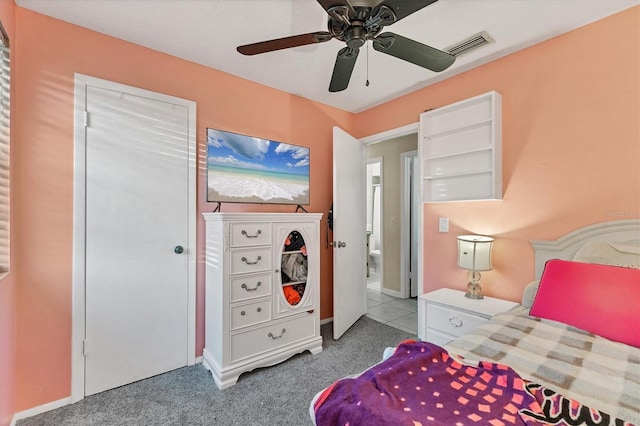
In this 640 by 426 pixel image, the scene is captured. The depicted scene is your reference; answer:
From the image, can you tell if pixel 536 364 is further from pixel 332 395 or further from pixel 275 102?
pixel 275 102

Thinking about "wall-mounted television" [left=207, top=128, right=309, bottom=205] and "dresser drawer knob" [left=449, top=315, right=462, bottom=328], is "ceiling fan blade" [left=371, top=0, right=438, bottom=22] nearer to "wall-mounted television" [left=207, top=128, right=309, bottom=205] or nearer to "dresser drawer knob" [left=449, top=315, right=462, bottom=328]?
"wall-mounted television" [left=207, top=128, right=309, bottom=205]

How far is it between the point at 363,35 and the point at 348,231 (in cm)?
195

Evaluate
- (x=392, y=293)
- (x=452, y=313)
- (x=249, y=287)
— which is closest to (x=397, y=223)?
(x=392, y=293)

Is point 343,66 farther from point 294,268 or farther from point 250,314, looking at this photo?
point 250,314

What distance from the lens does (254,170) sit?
8.55 ft

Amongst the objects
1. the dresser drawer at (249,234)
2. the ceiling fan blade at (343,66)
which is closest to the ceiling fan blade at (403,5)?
the ceiling fan blade at (343,66)

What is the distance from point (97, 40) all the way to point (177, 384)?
244cm

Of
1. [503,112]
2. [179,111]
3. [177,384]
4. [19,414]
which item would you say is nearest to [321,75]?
[179,111]

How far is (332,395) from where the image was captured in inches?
35.1

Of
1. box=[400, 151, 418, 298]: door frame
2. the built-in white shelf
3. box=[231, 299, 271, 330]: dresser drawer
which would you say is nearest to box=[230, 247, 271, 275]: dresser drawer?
box=[231, 299, 271, 330]: dresser drawer

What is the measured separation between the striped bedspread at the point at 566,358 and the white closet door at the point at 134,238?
1.99 m

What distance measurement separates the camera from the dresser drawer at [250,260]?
210cm

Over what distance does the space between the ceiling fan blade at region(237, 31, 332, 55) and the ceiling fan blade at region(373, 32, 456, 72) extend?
27cm

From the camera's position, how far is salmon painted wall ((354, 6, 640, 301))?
170 cm
